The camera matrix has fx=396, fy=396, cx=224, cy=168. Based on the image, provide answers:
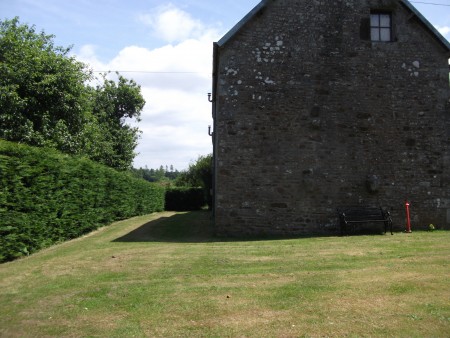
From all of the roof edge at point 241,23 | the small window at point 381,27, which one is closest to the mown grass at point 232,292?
the roof edge at point 241,23

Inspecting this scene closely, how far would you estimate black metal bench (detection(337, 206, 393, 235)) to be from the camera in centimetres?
1321

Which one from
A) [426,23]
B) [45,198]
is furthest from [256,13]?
[45,198]

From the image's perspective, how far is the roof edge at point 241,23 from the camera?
1324cm

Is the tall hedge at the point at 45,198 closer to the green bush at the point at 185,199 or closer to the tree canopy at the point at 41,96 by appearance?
the tree canopy at the point at 41,96

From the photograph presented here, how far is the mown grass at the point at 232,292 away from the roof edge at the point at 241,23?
6.94 metres

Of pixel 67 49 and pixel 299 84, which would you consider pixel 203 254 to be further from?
pixel 67 49

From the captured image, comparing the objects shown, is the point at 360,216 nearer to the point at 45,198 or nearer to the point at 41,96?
the point at 45,198

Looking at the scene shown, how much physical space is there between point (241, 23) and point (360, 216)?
25.2 feet

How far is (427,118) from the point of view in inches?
553

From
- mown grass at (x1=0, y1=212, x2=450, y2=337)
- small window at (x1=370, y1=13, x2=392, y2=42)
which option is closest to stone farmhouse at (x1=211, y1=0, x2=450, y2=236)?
small window at (x1=370, y1=13, x2=392, y2=42)

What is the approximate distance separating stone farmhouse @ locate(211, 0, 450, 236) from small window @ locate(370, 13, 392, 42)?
36mm

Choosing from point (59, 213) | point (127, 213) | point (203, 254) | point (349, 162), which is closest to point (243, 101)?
point (349, 162)

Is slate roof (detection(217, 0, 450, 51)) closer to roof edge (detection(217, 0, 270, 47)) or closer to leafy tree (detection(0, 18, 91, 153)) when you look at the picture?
roof edge (detection(217, 0, 270, 47))

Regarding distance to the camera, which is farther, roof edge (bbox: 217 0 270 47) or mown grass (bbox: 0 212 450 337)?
roof edge (bbox: 217 0 270 47)
